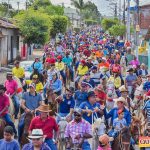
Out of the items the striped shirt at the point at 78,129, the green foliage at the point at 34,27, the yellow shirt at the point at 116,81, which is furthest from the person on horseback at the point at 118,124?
the green foliage at the point at 34,27

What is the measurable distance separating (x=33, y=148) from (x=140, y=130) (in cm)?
493

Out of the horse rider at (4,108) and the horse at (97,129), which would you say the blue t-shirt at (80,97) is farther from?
the horse at (97,129)

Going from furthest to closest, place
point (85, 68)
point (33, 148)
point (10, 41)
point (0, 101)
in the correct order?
point (10, 41), point (85, 68), point (0, 101), point (33, 148)

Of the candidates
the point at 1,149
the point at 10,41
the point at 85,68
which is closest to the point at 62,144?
the point at 1,149

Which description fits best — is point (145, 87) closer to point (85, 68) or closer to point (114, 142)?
point (85, 68)

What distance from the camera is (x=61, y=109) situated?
15.6 meters

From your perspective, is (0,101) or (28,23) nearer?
(0,101)

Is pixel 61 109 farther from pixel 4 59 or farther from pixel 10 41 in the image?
pixel 10 41

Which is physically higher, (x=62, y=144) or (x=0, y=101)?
(x=0, y=101)

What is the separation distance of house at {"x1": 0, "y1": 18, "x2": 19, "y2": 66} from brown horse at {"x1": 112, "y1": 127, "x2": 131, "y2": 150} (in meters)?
27.2

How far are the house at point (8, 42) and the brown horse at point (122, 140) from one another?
89.3ft

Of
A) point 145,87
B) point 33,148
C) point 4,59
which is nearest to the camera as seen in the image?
point 33,148

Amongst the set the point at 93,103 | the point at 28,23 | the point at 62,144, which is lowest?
the point at 62,144

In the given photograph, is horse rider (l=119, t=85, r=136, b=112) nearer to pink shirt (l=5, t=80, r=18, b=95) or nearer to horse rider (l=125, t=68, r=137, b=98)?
pink shirt (l=5, t=80, r=18, b=95)
